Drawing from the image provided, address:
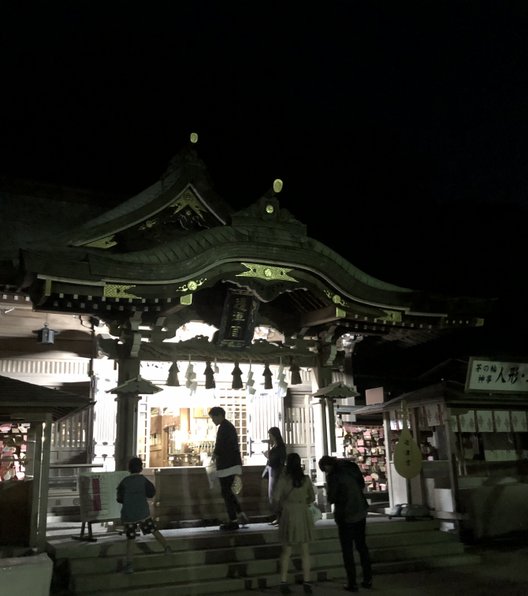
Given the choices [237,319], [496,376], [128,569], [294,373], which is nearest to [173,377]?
[237,319]

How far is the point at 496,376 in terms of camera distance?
41.7ft

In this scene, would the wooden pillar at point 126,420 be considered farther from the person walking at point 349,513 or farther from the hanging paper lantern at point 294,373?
the person walking at point 349,513

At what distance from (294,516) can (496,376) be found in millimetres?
6486

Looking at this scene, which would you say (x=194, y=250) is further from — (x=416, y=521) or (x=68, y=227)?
(x=68, y=227)

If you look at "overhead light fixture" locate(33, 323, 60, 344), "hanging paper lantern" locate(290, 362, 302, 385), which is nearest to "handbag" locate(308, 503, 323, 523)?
"hanging paper lantern" locate(290, 362, 302, 385)

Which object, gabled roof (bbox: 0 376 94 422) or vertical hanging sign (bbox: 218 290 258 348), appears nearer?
gabled roof (bbox: 0 376 94 422)

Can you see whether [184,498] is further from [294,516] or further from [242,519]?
[294,516]

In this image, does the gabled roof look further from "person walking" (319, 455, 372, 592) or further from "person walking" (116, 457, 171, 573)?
"person walking" (319, 455, 372, 592)

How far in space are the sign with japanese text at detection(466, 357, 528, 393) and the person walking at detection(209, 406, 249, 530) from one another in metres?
5.12

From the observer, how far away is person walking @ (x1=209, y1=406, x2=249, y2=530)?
10.6 meters

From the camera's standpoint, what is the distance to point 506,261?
26.0 m

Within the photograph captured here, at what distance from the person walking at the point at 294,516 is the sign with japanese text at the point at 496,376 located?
529cm

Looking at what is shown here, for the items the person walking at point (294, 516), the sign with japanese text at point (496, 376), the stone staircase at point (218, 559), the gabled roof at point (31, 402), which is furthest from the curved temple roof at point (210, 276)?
the person walking at point (294, 516)

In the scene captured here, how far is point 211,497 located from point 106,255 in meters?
5.46
